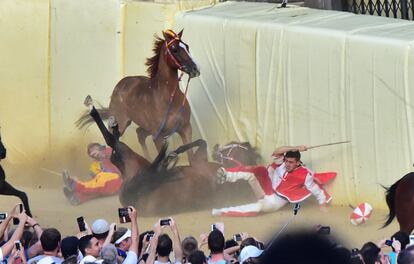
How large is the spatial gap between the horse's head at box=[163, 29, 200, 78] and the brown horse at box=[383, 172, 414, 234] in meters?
3.62

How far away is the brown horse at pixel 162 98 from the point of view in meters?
12.2

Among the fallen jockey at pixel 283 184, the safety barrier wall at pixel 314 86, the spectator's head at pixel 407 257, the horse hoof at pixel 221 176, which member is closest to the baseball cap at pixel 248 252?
the spectator's head at pixel 407 257

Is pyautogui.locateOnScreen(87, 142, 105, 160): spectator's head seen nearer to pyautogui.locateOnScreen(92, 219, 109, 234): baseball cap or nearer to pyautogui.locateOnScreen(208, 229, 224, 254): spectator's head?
pyautogui.locateOnScreen(92, 219, 109, 234): baseball cap

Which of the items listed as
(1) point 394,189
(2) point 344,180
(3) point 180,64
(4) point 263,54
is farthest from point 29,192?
(1) point 394,189

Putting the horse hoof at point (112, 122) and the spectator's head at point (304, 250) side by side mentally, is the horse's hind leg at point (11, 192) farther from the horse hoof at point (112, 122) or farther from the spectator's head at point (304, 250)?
the spectator's head at point (304, 250)

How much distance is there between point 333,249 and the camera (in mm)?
2211

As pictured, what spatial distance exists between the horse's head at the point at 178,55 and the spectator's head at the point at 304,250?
9999 mm

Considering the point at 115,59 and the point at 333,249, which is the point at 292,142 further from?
the point at 333,249

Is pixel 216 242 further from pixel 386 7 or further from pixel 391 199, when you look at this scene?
pixel 386 7

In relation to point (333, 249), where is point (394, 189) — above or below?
below

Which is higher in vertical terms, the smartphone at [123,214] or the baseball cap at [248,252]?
the smartphone at [123,214]

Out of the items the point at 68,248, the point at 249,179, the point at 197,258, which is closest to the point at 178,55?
the point at 249,179

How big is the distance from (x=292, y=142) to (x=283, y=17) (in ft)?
5.35

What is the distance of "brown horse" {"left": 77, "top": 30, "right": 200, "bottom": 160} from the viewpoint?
12219 mm
